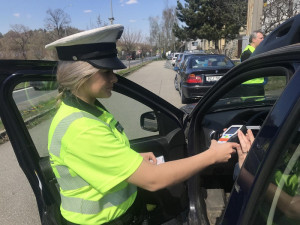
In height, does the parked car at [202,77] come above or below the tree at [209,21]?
below

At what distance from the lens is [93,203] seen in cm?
134

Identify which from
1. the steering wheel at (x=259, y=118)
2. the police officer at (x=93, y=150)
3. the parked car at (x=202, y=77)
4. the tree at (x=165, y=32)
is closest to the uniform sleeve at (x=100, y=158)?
the police officer at (x=93, y=150)

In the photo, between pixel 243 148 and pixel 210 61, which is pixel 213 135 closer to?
pixel 243 148

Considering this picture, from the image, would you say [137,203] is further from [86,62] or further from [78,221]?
[86,62]

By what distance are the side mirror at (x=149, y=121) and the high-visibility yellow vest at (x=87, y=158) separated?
0.83 metres

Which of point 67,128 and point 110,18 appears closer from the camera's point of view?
point 67,128

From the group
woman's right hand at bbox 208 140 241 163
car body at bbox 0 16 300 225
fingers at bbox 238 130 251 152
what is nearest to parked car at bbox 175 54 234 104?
car body at bbox 0 16 300 225

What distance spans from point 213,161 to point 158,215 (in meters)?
0.95

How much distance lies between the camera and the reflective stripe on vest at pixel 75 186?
1205mm

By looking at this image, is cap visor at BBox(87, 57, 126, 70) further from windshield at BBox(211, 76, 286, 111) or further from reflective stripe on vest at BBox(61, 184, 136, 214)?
windshield at BBox(211, 76, 286, 111)

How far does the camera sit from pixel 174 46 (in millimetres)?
66875

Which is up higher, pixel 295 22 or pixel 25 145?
pixel 295 22

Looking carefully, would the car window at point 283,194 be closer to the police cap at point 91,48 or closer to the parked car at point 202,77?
the police cap at point 91,48

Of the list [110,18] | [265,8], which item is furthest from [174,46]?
[265,8]
